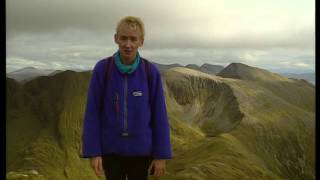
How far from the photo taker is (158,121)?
3162 millimetres

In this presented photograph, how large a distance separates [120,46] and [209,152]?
970 centimetres

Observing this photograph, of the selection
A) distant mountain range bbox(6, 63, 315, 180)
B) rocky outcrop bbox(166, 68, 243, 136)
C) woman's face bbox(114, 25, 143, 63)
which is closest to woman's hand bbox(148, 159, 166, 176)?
woman's face bbox(114, 25, 143, 63)

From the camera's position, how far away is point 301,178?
48.0ft

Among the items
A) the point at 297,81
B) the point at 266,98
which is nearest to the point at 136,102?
the point at 266,98

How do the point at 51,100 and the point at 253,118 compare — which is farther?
the point at 253,118

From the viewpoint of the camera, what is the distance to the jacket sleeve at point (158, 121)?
3150 millimetres

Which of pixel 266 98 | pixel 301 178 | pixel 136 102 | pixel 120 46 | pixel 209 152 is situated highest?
pixel 120 46

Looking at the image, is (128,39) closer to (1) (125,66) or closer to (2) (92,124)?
(1) (125,66)

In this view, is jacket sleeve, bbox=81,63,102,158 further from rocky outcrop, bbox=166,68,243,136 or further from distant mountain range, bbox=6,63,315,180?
rocky outcrop, bbox=166,68,243,136

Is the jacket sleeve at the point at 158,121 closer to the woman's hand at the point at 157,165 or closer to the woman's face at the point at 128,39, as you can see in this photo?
the woman's hand at the point at 157,165

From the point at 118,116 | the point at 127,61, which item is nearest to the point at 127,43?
the point at 127,61

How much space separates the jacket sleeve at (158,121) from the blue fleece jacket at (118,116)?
4 centimetres

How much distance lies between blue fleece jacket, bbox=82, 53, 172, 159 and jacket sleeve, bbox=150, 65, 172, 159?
0.13 feet
